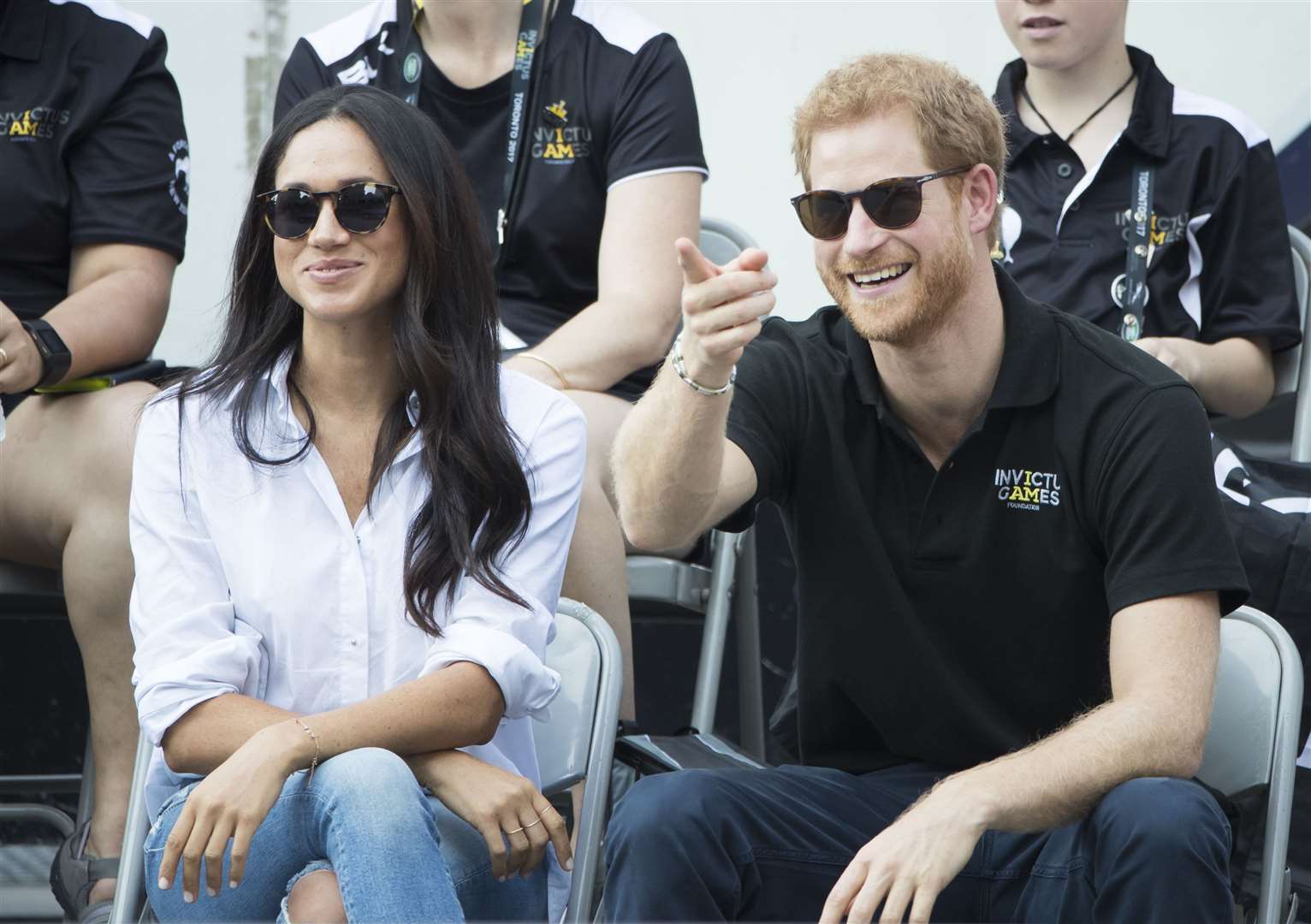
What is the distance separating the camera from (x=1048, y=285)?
129 inches

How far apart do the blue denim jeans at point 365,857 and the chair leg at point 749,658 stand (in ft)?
3.91

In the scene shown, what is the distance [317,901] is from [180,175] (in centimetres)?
177

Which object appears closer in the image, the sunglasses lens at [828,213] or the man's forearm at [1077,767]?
the man's forearm at [1077,767]

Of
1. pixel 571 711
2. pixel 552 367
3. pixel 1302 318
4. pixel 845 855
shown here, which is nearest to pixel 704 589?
pixel 552 367

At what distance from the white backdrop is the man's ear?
1.79 meters

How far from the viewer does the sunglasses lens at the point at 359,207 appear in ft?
7.74

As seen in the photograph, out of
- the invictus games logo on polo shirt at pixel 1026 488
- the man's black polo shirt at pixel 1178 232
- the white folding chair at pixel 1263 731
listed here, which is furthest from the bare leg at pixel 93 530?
the man's black polo shirt at pixel 1178 232

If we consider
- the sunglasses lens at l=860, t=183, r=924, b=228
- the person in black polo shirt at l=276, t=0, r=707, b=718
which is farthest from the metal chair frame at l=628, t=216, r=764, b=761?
the sunglasses lens at l=860, t=183, r=924, b=228

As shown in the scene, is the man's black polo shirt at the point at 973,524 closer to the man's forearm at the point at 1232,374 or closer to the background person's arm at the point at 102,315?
the man's forearm at the point at 1232,374

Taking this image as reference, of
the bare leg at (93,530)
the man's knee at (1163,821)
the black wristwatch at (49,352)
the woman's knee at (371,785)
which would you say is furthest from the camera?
the black wristwatch at (49,352)

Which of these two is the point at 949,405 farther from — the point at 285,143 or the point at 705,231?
the point at 705,231

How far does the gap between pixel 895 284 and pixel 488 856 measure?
0.92 metres

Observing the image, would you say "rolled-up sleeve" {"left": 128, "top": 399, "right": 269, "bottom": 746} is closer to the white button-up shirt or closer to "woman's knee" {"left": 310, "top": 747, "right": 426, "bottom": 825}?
the white button-up shirt

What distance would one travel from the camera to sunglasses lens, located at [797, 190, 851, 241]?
2219 mm
